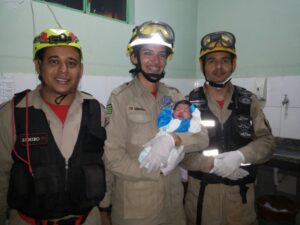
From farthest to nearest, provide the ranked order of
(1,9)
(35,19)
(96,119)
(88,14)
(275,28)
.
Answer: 1. (275,28)
2. (88,14)
3. (35,19)
4. (1,9)
5. (96,119)

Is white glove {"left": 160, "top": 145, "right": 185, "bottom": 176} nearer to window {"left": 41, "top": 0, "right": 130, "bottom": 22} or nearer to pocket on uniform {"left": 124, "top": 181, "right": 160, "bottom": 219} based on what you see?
pocket on uniform {"left": 124, "top": 181, "right": 160, "bottom": 219}

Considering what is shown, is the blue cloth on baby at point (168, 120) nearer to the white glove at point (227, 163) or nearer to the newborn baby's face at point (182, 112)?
the newborn baby's face at point (182, 112)

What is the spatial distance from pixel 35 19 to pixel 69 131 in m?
1.35

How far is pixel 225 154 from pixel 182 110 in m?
0.61

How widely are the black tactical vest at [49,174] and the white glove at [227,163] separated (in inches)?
41.2

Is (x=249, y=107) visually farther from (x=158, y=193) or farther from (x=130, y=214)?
(x=130, y=214)

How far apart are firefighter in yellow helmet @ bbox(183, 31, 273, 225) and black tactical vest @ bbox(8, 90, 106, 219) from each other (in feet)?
3.14

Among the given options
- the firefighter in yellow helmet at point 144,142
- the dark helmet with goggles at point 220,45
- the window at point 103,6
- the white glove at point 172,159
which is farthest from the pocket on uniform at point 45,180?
the window at point 103,6

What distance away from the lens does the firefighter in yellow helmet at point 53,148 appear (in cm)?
157

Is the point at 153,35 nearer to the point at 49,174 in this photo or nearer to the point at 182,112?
the point at 182,112

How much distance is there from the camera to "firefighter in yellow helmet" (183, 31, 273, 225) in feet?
7.20

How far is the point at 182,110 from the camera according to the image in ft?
6.72

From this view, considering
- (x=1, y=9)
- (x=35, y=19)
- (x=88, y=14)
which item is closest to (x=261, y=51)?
(x=88, y=14)

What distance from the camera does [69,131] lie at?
1.69m
